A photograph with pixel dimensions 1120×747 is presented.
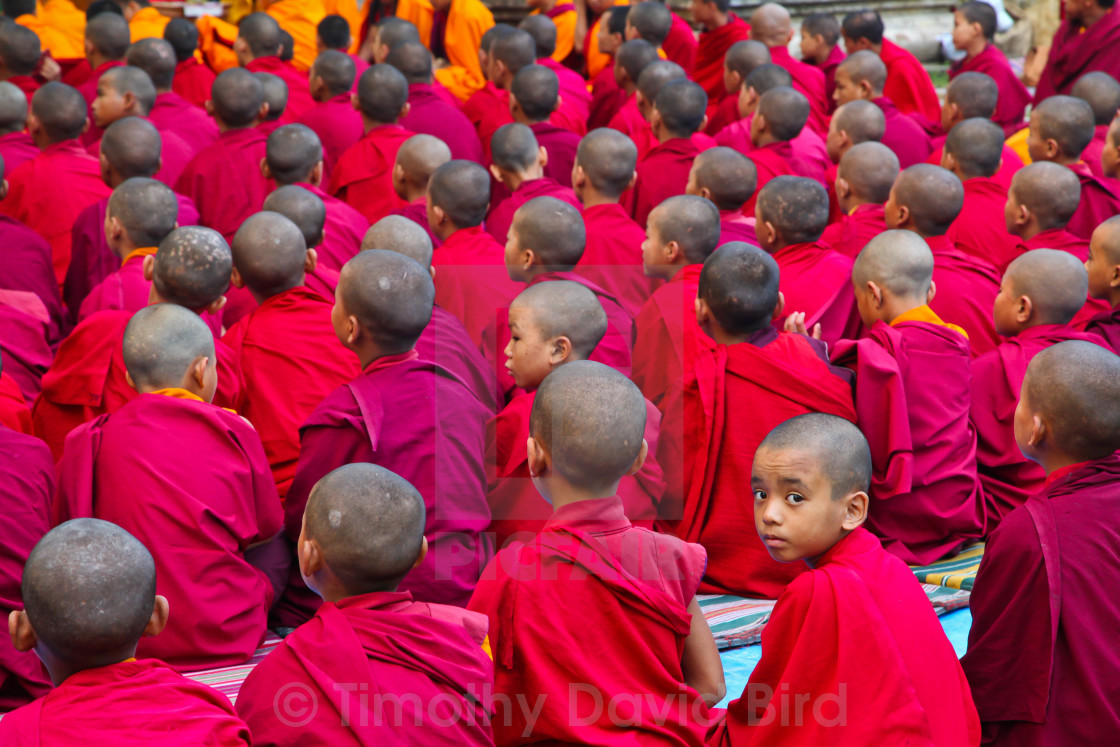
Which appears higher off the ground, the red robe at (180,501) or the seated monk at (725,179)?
the seated monk at (725,179)

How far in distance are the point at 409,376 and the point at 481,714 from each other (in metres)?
1.25

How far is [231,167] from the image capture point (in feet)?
21.1

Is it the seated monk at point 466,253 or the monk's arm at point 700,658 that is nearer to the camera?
the monk's arm at point 700,658

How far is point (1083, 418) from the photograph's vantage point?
2.78m

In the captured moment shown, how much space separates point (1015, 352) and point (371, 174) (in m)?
3.65

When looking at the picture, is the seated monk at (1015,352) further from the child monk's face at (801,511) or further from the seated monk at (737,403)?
the child monk's face at (801,511)

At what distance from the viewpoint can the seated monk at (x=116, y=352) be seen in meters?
3.80

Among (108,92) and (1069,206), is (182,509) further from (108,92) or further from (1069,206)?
(108,92)

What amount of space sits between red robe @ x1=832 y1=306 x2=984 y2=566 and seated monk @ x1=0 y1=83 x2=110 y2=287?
3.97 meters

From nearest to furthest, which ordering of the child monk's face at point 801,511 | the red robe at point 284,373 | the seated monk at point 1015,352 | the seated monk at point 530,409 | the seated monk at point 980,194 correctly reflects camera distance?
the child monk's face at point 801,511
the seated monk at point 530,409
the red robe at point 284,373
the seated monk at point 1015,352
the seated monk at point 980,194

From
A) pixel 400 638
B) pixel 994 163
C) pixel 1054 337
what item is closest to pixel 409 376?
pixel 400 638

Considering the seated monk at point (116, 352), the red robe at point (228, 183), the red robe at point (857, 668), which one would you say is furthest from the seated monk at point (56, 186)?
the red robe at point (857, 668)

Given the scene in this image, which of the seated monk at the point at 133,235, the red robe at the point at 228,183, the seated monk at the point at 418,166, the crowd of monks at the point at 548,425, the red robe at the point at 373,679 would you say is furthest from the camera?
the red robe at the point at 228,183

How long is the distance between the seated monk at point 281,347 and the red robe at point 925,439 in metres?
1.68
